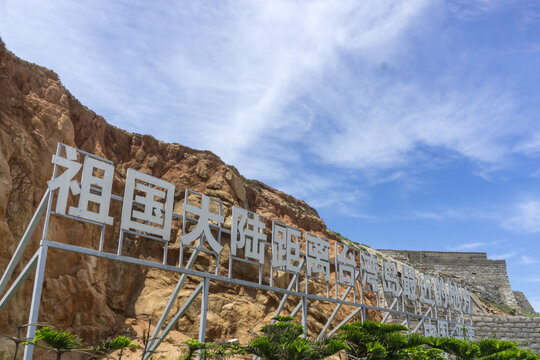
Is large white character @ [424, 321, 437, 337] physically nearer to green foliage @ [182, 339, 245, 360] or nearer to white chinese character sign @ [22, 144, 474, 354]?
white chinese character sign @ [22, 144, 474, 354]

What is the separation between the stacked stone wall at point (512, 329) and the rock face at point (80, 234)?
11.6m

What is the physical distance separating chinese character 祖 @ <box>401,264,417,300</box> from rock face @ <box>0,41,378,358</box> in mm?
4484

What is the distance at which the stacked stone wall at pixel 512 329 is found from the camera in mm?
29391

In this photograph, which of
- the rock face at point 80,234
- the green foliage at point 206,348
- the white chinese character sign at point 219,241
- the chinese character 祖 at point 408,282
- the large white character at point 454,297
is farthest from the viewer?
the large white character at point 454,297

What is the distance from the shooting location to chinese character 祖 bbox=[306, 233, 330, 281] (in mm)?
18156

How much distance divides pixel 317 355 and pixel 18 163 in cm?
A: 1314

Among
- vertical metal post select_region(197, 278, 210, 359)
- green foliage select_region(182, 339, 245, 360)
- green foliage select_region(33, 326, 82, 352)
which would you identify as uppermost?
vertical metal post select_region(197, 278, 210, 359)

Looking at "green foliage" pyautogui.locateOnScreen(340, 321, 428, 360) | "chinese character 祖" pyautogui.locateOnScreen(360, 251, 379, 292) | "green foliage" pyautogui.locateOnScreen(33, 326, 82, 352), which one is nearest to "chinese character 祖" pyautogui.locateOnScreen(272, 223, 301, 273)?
"green foliage" pyautogui.locateOnScreen(340, 321, 428, 360)

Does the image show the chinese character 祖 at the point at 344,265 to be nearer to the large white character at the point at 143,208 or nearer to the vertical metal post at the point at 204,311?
the vertical metal post at the point at 204,311

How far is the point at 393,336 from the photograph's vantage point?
14.2m

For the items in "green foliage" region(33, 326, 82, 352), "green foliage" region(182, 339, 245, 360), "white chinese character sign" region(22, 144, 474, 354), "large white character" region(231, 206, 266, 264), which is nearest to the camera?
"green foliage" region(33, 326, 82, 352)

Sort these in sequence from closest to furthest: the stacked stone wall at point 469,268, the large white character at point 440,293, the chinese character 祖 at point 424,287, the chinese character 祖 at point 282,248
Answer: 1. the chinese character 祖 at point 282,248
2. the chinese character 祖 at point 424,287
3. the large white character at point 440,293
4. the stacked stone wall at point 469,268

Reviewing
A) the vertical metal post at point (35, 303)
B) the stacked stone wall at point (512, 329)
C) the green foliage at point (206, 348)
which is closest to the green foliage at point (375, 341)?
the green foliage at point (206, 348)

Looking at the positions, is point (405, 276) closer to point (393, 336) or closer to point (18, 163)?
point (393, 336)
